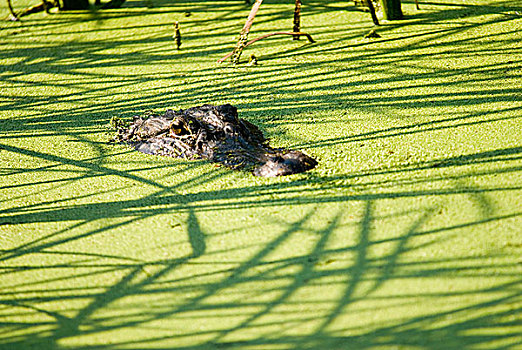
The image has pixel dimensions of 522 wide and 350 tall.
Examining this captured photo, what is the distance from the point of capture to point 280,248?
5.90 ft

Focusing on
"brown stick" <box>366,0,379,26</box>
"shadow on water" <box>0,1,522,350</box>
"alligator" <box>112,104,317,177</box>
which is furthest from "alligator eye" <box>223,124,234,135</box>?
"brown stick" <box>366,0,379,26</box>

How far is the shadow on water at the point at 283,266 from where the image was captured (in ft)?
4.82

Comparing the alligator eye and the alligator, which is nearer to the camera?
the alligator

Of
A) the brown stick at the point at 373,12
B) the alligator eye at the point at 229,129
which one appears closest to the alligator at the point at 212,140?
the alligator eye at the point at 229,129

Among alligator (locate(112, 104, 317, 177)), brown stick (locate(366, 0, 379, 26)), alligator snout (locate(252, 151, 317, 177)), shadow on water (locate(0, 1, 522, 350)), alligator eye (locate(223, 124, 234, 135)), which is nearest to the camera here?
shadow on water (locate(0, 1, 522, 350))

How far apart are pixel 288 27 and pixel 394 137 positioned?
1.43 m

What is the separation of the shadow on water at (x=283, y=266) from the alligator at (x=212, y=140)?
10 cm

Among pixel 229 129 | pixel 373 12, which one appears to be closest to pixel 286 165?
pixel 229 129

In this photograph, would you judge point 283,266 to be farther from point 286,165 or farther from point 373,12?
point 373,12

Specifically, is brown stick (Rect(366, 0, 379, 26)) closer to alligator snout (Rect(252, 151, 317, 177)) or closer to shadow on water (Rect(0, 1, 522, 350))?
shadow on water (Rect(0, 1, 522, 350))

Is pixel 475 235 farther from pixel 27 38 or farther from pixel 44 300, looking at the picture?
pixel 27 38

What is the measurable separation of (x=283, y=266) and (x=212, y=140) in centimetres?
88

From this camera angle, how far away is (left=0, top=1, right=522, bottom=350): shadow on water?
1.47 meters

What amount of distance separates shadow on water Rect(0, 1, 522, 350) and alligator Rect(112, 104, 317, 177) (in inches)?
3.8
